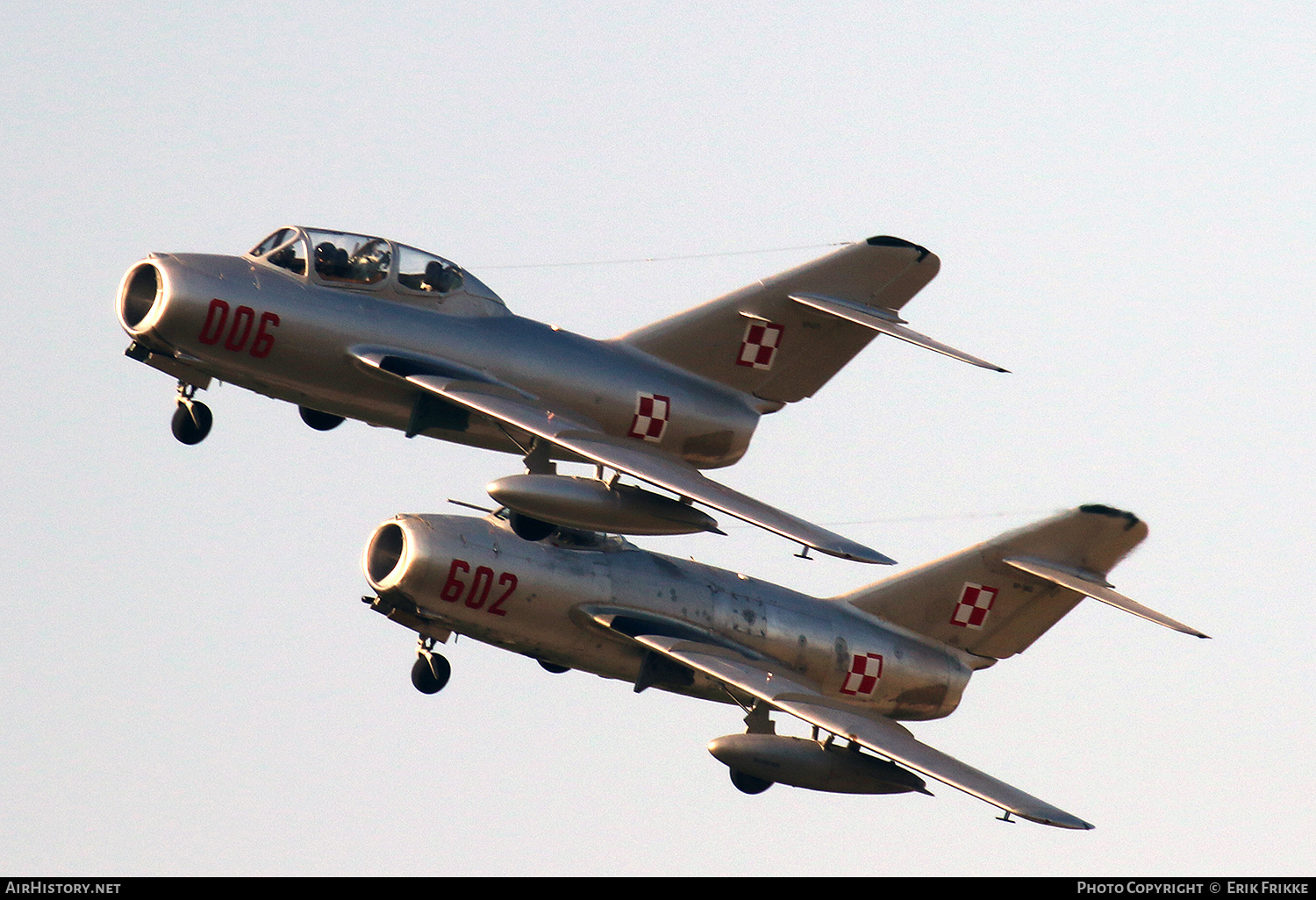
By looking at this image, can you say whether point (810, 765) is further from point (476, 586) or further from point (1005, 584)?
point (1005, 584)

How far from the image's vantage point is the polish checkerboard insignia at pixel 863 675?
1121 inches

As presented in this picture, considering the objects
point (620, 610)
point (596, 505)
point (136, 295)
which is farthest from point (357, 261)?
point (620, 610)

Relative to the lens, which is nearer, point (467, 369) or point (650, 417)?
point (467, 369)

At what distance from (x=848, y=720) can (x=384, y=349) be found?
264 inches

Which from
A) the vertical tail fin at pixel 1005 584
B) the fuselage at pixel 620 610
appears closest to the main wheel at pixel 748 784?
the fuselage at pixel 620 610

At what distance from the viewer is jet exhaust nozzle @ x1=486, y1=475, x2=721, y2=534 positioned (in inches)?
967

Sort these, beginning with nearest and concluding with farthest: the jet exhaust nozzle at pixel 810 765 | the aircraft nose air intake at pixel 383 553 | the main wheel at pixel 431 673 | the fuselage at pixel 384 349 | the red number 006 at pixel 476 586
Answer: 1. the fuselage at pixel 384 349
2. the jet exhaust nozzle at pixel 810 765
3. the red number 006 at pixel 476 586
4. the aircraft nose air intake at pixel 383 553
5. the main wheel at pixel 431 673

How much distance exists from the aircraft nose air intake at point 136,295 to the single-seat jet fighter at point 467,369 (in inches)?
0.5

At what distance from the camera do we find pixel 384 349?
81.8 feet

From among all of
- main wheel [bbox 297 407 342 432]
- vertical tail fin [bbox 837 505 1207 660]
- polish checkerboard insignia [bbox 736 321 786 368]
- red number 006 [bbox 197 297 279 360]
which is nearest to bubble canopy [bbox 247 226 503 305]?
red number 006 [bbox 197 297 279 360]

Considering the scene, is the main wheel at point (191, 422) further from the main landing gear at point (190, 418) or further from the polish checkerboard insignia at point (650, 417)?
the polish checkerboard insignia at point (650, 417)

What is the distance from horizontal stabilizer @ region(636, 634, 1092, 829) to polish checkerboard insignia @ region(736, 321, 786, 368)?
348 cm

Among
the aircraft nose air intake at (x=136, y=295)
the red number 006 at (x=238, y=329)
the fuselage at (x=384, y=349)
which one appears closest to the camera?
the red number 006 at (x=238, y=329)

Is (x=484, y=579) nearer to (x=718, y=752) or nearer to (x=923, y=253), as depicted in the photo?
(x=718, y=752)
